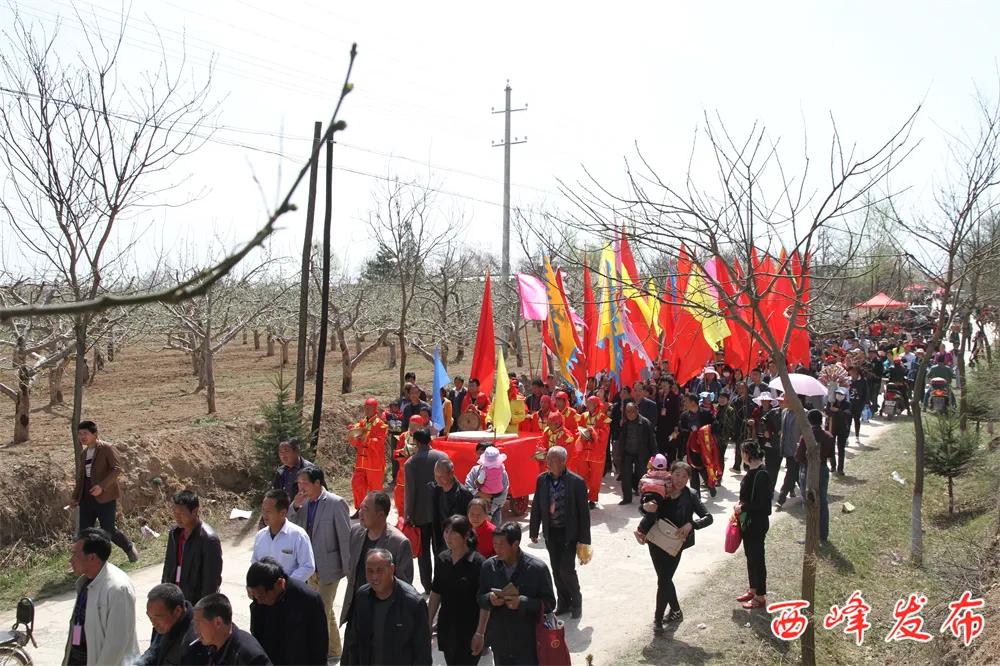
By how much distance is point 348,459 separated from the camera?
53.6 ft

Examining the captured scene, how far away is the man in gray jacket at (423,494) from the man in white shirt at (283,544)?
201 centimetres

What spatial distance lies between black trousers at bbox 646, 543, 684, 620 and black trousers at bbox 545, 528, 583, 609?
0.70 metres

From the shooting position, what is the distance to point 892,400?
67.8ft

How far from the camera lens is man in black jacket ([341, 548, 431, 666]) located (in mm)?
4477

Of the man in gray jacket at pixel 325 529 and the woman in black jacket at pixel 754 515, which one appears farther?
Answer: the woman in black jacket at pixel 754 515

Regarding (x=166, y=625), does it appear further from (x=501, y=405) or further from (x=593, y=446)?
(x=593, y=446)

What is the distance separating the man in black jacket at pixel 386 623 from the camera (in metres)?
4.48

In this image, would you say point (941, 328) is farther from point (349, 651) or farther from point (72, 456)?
point (72, 456)

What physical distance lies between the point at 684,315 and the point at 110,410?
14.6 meters

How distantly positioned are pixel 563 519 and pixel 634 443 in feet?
14.9

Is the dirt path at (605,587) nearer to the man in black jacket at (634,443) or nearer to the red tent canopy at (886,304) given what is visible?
the man in black jacket at (634,443)

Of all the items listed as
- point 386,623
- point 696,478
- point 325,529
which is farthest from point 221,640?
point 696,478

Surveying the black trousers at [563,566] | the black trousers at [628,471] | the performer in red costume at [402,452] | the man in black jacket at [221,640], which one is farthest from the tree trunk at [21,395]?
the man in black jacket at [221,640]

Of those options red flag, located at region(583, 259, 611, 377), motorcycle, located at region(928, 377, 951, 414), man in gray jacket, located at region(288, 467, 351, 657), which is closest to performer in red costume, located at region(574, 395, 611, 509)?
red flag, located at region(583, 259, 611, 377)
